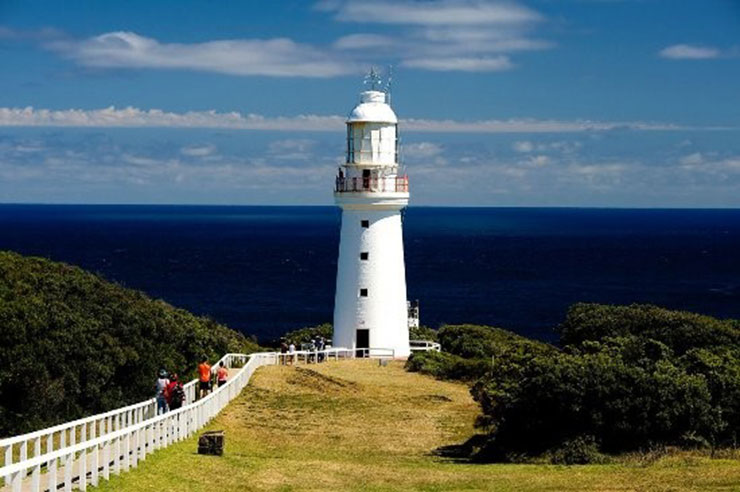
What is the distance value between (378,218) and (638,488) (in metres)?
27.2

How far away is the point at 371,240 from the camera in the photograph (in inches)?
1737

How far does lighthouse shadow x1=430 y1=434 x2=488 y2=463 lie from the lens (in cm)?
2485

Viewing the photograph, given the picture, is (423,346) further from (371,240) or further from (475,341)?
(371,240)

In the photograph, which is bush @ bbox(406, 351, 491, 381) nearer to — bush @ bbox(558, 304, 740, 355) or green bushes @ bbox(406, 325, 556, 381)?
green bushes @ bbox(406, 325, 556, 381)

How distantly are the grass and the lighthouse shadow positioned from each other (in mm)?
374

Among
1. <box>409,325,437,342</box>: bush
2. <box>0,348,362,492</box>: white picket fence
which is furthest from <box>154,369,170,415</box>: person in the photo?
<box>409,325,437,342</box>: bush

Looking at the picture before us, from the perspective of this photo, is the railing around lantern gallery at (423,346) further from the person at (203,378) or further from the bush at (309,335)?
the person at (203,378)

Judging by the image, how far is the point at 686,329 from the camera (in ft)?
127

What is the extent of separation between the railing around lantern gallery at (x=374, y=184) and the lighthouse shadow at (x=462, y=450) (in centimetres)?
1822

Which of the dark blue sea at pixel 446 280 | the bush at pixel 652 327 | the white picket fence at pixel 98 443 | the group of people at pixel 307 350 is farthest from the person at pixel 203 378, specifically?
the dark blue sea at pixel 446 280

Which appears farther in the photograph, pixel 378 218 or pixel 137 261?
pixel 137 261

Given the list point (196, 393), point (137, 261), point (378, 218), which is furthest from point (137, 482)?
point (137, 261)

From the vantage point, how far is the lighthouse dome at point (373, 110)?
44219 mm

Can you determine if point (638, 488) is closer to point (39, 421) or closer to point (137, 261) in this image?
point (39, 421)
